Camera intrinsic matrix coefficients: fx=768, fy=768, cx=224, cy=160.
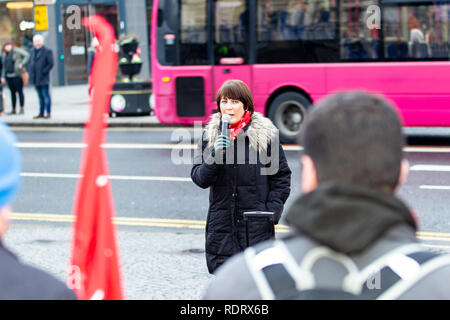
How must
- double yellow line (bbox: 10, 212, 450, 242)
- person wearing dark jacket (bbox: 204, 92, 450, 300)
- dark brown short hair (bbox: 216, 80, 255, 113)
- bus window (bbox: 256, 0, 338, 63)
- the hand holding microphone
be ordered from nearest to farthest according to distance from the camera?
person wearing dark jacket (bbox: 204, 92, 450, 300), the hand holding microphone, dark brown short hair (bbox: 216, 80, 255, 113), double yellow line (bbox: 10, 212, 450, 242), bus window (bbox: 256, 0, 338, 63)

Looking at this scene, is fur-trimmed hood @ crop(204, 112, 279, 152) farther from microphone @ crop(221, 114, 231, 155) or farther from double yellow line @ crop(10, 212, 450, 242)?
double yellow line @ crop(10, 212, 450, 242)

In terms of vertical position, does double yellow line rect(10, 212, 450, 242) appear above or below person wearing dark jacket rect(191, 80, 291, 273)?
below

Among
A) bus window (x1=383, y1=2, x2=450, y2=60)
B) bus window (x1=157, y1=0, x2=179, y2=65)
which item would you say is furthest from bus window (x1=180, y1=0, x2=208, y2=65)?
bus window (x1=383, y1=2, x2=450, y2=60)

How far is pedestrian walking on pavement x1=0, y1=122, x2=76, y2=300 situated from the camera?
1.53m

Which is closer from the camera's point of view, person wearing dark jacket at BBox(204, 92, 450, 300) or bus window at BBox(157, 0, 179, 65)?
person wearing dark jacket at BBox(204, 92, 450, 300)

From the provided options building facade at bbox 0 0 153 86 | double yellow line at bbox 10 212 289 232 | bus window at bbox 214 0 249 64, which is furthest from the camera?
building facade at bbox 0 0 153 86

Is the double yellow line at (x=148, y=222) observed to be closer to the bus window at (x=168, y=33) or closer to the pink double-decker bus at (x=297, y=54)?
the pink double-decker bus at (x=297, y=54)

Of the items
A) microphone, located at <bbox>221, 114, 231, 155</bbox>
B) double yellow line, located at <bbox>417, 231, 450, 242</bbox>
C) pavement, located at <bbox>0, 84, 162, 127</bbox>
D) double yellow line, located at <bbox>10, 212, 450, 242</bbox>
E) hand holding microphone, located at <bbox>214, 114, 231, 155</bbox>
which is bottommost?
double yellow line, located at <bbox>417, 231, 450, 242</bbox>

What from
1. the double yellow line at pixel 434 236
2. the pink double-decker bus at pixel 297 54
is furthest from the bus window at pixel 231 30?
the double yellow line at pixel 434 236

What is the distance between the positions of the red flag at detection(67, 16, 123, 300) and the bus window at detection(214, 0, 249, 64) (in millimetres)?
11690

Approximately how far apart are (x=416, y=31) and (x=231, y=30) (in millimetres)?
3203

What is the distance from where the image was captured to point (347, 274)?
58.6 inches
